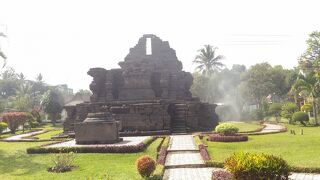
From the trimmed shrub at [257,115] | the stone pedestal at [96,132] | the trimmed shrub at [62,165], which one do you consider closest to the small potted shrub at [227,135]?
the stone pedestal at [96,132]

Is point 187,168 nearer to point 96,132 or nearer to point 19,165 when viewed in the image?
point 19,165

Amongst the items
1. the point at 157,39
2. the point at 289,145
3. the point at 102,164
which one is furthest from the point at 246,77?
the point at 102,164

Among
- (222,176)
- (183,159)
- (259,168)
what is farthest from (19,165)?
(259,168)

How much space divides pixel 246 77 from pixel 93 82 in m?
37.5

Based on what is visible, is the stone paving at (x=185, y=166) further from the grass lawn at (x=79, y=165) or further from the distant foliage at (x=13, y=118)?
the distant foliage at (x=13, y=118)

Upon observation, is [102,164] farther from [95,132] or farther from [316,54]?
[316,54]

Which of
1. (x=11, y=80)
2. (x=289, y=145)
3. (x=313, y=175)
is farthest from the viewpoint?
(x=11, y=80)

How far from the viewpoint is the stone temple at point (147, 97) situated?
3183cm

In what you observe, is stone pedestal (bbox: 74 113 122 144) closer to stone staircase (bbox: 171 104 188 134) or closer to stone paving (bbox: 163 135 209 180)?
stone paving (bbox: 163 135 209 180)

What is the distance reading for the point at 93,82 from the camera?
3894 centimetres

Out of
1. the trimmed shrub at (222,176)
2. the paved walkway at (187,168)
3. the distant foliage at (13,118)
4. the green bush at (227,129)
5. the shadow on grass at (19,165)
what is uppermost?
the distant foliage at (13,118)

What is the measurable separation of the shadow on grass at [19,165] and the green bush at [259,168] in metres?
8.55

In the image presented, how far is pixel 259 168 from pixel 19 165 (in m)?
11.1

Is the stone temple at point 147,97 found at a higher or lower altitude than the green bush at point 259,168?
higher
